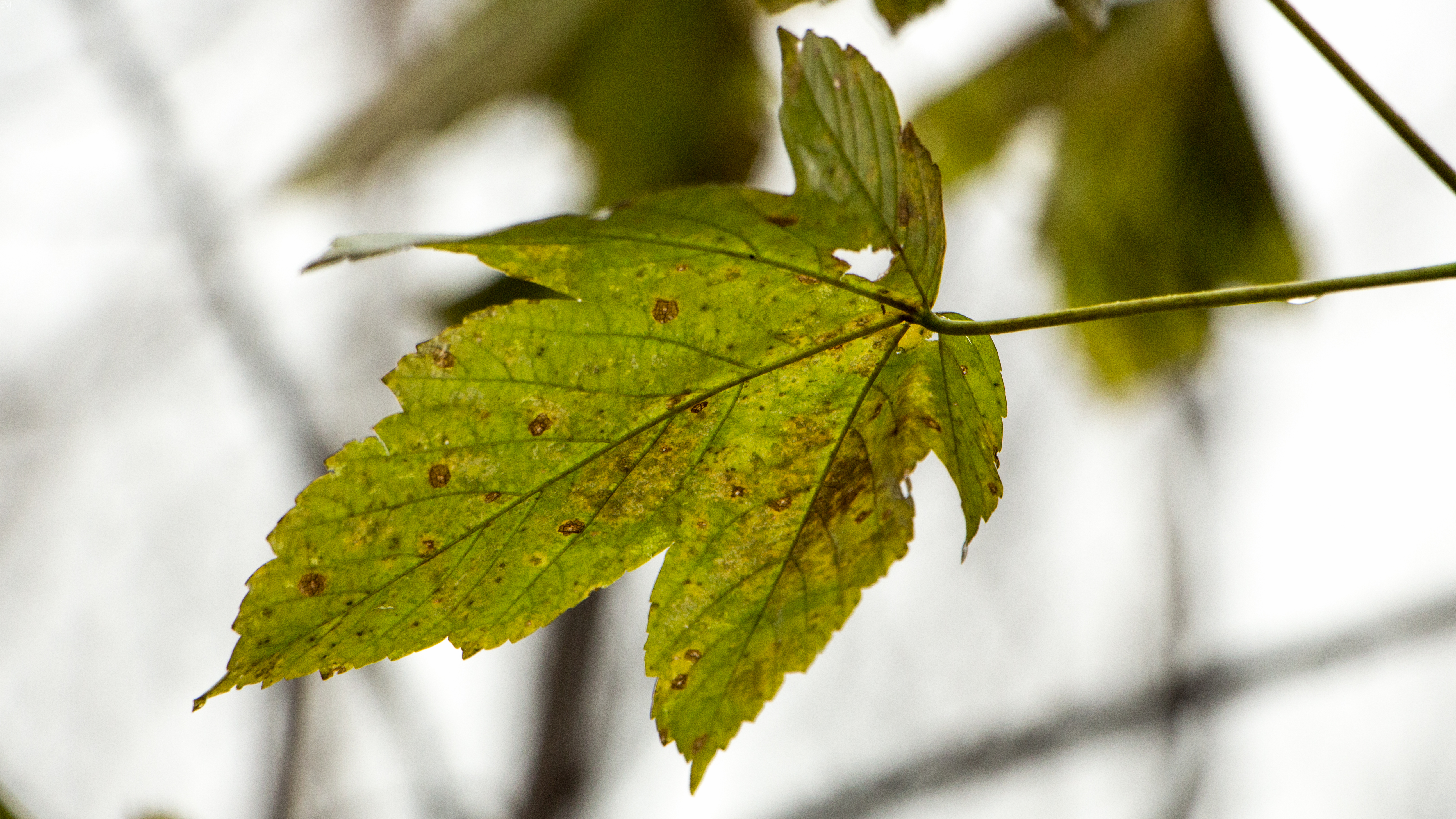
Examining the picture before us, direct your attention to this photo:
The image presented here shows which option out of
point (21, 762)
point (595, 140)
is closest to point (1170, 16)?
point (595, 140)

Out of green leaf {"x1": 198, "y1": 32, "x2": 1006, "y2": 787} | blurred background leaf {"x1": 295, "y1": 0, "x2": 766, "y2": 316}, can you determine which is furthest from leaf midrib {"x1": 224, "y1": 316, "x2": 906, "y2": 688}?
blurred background leaf {"x1": 295, "y1": 0, "x2": 766, "y2": 316}

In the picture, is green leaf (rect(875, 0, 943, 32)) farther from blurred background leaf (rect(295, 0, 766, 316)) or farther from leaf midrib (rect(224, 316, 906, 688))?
blurred background leaf (rect(295, 0, 766, 316))

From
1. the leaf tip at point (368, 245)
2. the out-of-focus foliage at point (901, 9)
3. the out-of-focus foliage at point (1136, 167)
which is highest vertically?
the leaf tip at point (368, 245)

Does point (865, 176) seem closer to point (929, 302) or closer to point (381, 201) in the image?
point (929, 302)

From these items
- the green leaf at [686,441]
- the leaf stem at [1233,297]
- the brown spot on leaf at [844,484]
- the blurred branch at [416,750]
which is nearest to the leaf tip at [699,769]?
the green leaf at [686,441]

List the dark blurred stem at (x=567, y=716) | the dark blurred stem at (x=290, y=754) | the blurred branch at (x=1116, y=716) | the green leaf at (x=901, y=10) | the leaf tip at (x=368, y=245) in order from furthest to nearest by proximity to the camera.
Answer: the dark blurred stem at (x=290, y=754), the dark blurred stem at (x=567, y=716), the blurred branch at (x=1116, y=716), the green leaf at (x=901, y=10), the leaf tip at (x=368, y=245)

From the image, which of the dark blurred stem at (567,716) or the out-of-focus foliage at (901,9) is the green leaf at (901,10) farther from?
the dark blurred stem at (567,716)
